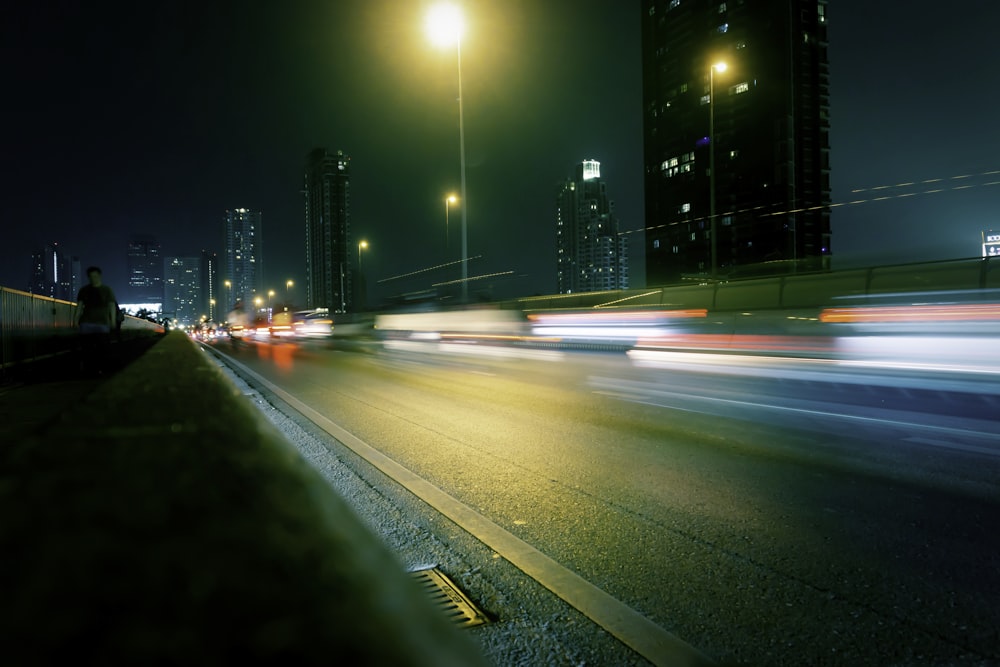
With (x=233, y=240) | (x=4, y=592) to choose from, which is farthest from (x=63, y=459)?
(x=233, y=240)

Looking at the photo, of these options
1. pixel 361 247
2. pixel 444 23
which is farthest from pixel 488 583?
pixel 361 247

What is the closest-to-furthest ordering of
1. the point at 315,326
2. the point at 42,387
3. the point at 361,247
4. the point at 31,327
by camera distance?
1. the point at 42,387
2. the point at 31,327
3. the point at 361,247
4. the point at 315,326

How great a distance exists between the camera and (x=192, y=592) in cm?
53

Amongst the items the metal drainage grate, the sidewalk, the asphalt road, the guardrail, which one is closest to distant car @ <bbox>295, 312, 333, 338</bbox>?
the guardrail

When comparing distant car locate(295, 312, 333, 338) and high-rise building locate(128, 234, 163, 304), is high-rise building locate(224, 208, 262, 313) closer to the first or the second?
high-rise building locate(128, 234, 163, 304)

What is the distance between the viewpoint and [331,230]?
9606 centimetres

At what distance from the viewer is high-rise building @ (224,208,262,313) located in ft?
564

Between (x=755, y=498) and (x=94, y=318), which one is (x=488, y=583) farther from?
(x=94, y=318)

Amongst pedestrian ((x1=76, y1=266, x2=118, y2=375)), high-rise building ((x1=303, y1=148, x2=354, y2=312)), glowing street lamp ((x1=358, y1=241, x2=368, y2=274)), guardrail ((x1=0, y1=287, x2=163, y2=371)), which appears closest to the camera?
pedestrian ((x1=76, y1=266, x2=118, y2=375))

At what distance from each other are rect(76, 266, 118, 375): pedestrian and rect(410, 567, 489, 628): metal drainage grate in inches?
335

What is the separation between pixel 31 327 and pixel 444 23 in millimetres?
17078

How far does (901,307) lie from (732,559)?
1198 cm

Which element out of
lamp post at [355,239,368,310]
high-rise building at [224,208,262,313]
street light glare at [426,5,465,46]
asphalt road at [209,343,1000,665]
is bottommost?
asphalt road at [209,343,1000,665]

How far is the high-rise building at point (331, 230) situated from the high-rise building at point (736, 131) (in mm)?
45792
